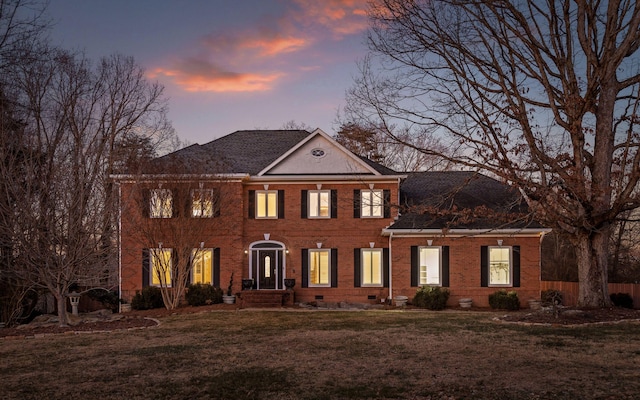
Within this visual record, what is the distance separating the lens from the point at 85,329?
17.4 meters

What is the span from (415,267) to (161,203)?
10570mm

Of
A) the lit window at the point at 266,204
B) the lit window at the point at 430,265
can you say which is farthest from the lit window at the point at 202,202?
the lit window at the point at 430,265

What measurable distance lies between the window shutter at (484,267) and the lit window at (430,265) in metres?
1.71

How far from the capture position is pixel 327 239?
92.2ft

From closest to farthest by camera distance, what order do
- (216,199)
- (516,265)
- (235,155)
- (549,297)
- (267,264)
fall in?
(216,199)
(516,265)
(267,264)
(549,297)
(235,155)

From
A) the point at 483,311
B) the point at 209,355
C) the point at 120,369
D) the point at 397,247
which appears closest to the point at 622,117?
the point at 483,311

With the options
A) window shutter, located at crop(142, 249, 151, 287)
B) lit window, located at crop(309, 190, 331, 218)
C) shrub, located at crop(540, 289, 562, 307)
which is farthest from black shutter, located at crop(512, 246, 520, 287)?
window shutter, located at crop(142, 249, 151, 287)

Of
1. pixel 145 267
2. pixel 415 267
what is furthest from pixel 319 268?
pixel 145 267

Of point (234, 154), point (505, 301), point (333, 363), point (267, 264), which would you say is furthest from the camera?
point (234, 154)

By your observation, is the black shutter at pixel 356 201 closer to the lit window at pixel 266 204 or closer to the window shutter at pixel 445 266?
the lit window at pixel 266 204

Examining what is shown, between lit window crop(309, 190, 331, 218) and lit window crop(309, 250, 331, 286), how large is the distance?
159 centimetres

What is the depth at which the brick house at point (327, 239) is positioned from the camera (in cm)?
2680

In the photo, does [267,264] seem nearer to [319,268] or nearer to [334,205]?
[319,268]

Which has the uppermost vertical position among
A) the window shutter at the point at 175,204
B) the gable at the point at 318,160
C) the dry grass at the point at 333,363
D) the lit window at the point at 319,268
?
the gable at the point at 318,160
